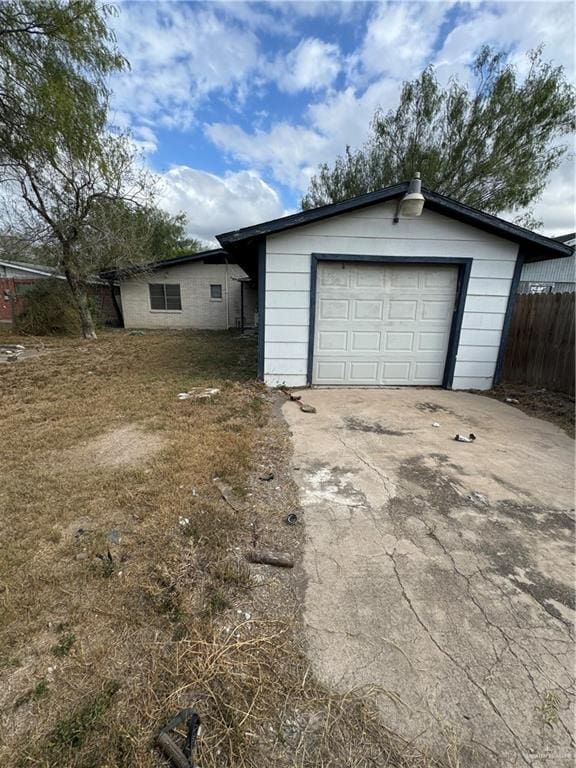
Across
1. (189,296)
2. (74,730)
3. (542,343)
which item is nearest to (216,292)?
(189,296)

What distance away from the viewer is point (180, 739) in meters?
1.22

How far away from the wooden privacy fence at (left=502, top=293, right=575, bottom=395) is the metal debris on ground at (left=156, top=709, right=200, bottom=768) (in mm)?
6686

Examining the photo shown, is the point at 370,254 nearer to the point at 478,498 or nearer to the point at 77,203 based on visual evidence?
the point at 478,498

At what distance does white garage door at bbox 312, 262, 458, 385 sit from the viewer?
18.9 feet

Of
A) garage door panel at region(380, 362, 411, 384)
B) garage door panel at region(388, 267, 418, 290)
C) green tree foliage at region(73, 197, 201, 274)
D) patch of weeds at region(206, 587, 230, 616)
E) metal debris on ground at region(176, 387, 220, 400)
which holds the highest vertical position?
green tree foliage at region(73, 197, 201, 274)

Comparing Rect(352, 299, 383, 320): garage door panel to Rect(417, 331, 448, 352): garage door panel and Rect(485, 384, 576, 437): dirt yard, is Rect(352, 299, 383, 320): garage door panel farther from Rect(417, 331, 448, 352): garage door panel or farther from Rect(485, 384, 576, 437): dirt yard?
Rect(485, 384, 576, 437): dirt yard

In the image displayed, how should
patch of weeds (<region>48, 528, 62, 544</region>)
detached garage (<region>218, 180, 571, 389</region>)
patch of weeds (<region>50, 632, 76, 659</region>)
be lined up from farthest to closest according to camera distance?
detached garage (<region>218, 180, 571, 389</region>)
patch of weeds (<region>48, 528, 62, 544</region>)
patch of weeds (<region>50, 632, 76, 659</region>)

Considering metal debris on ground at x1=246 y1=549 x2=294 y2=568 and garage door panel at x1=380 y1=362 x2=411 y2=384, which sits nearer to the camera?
metal debris on ground at x1=246 y1=549 x2=294 y2=568

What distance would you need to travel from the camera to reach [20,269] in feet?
62.1

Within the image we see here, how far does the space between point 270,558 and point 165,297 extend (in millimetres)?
15280

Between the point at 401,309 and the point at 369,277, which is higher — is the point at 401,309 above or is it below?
below

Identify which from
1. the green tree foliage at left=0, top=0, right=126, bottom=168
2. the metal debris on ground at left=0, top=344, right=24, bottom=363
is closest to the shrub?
the metal debris on ground at left=0, top=344, right=24, bottom=363

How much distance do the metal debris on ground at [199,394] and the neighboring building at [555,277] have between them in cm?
1602

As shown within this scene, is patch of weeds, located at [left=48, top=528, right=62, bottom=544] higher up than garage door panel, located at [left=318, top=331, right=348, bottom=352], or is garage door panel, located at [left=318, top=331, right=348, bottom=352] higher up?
garage door panel, located at [left=318, top=331, right=348, bottom=352]
